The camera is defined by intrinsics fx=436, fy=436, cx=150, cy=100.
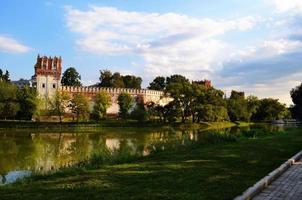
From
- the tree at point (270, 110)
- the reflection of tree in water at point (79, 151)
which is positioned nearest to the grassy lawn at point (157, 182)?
the reflection of tree in water at point (79, 151)

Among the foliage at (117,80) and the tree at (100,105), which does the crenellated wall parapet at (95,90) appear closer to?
the tree at (100,105)

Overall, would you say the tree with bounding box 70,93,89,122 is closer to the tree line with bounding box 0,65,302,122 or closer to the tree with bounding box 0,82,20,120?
the tree line with bounding box 0,65,302,122

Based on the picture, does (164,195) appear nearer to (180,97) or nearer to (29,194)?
(29,194)

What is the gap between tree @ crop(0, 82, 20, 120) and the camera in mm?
60688

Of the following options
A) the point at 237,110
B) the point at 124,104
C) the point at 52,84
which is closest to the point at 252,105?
the point at 237,110

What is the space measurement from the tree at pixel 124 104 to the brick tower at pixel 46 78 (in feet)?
36.0

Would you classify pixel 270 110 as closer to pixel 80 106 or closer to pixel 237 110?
pixel 237 110

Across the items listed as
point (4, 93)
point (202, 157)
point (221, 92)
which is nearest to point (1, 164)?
point (202, 157)

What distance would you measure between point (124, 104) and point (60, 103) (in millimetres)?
11065

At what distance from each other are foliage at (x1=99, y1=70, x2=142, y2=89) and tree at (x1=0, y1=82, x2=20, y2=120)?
3197cm

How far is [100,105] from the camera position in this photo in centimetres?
6894

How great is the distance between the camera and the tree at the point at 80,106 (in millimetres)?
67688

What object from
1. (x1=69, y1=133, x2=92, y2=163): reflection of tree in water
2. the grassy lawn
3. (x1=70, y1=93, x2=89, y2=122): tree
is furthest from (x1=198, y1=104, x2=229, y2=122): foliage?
the grassy lawn

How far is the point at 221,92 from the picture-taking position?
7575 cm
